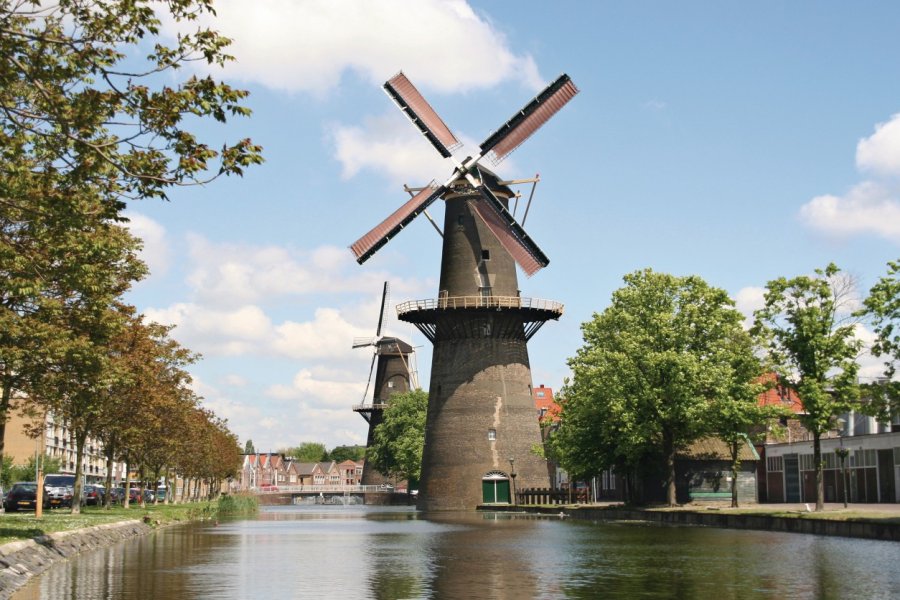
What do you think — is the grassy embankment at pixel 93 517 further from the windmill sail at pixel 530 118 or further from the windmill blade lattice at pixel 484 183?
the windmill sail at pixel 530 118

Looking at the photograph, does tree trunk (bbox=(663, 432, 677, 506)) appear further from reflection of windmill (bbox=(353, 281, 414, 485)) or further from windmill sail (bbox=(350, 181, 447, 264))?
reflection of windmill (bbox=(353, 281, 414, 485))

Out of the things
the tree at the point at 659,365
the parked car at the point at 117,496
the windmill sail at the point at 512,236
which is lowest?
the parked car at the point at 117,496

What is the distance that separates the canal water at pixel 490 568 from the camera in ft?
64.7

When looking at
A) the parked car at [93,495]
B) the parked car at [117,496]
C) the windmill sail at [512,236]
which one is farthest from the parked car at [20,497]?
the windmill sail at [512,236]

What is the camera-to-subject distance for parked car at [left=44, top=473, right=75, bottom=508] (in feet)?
186

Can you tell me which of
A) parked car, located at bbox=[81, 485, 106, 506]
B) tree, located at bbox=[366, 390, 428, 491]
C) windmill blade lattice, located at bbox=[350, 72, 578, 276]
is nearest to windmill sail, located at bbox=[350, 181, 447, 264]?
windmill blade lattice, located at bbox=[350, 72, 578, 276]

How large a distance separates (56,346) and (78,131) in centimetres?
1402

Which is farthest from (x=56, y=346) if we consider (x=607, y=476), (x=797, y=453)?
(x=607, y=476)

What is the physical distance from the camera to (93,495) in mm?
63531

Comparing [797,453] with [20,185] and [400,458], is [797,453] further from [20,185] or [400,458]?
[20,185]

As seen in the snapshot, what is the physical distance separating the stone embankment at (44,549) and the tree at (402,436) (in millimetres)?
70649

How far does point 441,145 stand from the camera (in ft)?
255

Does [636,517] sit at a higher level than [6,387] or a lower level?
lower

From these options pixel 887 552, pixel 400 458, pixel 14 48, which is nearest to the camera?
pixel 14 48
